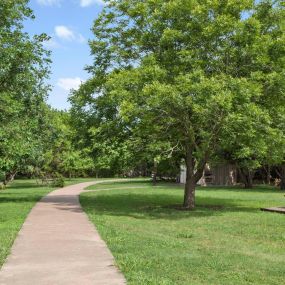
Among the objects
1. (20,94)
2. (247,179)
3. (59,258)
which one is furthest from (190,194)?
(247,179)

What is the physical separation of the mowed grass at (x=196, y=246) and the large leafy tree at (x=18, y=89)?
5011 mm

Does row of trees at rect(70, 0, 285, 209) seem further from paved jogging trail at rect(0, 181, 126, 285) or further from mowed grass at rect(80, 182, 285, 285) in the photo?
paved jogging trail at rect(0, 181, 126, 285)

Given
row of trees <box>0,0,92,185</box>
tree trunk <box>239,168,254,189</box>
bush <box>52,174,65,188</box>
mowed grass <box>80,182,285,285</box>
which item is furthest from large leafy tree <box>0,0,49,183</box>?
tree trunk <box>239,168,254,189</box>

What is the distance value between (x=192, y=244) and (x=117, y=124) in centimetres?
970

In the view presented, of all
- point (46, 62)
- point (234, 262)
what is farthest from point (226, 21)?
point (234, 262)

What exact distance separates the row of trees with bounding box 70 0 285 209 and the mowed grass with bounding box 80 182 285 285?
8.49 ft

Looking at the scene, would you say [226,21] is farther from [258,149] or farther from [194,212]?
[194,212]

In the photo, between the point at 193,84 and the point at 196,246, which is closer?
the point at 196,246

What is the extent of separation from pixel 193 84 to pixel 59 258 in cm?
921

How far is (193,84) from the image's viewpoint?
16797mm

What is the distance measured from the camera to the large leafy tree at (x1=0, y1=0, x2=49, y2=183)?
791 inches

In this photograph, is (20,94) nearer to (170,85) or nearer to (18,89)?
(18,89)

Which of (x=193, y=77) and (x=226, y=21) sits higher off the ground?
(x=226, y=21)

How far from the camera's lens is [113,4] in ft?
73.2
